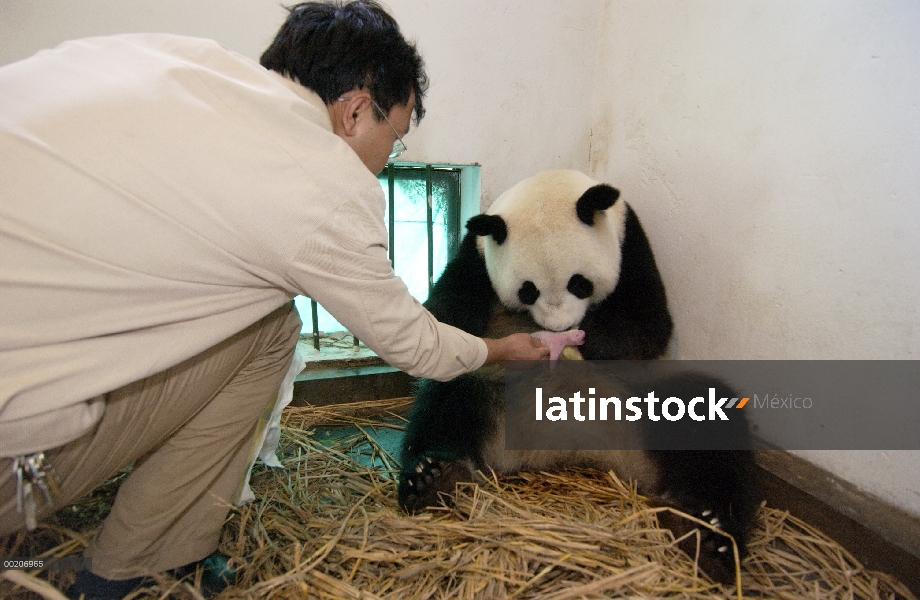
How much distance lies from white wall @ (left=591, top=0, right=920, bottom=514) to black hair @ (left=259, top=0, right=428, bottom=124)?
53.8 inches

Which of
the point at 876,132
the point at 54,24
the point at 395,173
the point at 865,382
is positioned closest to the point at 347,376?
the point at 395,173

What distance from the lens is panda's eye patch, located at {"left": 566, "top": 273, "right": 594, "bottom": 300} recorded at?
78.4 inches

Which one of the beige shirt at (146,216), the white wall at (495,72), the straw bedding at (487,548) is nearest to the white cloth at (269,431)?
the straw bedding at (487,548)

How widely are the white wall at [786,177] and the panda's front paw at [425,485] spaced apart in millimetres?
1256

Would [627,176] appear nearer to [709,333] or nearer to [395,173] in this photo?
[709,333]

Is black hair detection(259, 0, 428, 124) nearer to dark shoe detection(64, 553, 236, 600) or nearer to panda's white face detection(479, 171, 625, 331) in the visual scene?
panda's white face detection(479, 171, 625, 331)

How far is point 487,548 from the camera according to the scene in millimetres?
1519

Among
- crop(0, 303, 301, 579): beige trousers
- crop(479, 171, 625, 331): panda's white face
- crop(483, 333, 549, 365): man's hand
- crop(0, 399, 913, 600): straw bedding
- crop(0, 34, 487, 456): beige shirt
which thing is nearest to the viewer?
crop(0, 34, 487, 456): beige shirt

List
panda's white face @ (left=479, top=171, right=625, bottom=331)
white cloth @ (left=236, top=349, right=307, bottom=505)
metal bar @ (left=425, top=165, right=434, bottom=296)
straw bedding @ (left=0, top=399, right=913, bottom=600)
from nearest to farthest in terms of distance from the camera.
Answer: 1. straw bedding @ (left=0, top=399, right=913, bottom=600)
2. white cloth @ (left=236, top=349, right=307, bottom=505)
3. panda's white face @ (left=479, top=171, right=625, bottom=331)
4. metal bar @ (left=425, top=165, right=434, bottom=296)

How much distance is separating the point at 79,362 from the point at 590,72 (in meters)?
2.84

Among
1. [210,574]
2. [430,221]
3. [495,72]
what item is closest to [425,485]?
[210,574]

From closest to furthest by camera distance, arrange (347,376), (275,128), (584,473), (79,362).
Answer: (79,362), (275,128), (584,473), (347,376)

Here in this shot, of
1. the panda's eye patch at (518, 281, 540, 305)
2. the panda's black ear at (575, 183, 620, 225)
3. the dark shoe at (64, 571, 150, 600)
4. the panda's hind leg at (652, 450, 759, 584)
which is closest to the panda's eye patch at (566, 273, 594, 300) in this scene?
the panda's eye patch at (518, 281, 540, 305)

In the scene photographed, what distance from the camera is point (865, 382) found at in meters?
1.68
